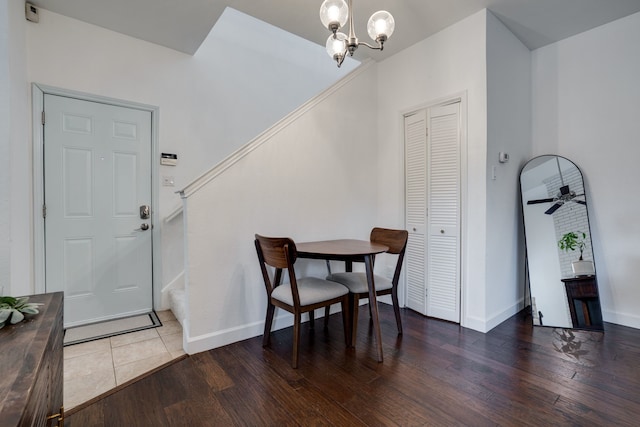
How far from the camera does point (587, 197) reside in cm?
291

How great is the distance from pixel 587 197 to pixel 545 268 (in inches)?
32.0

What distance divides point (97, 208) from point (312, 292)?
2115 mm

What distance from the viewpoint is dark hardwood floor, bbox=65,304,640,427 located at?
154 centimetres

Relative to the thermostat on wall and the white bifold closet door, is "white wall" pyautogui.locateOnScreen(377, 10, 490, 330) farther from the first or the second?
the thermostat on wall

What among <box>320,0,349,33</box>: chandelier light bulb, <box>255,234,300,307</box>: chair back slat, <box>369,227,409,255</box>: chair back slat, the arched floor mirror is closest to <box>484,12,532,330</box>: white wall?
the arched floor mirror

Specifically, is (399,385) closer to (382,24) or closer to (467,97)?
(382,24)

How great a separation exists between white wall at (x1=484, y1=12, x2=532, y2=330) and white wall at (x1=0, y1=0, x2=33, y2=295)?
3237 millimetres

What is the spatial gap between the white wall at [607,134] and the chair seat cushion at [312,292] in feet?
8.43

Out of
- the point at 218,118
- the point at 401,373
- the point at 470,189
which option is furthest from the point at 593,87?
the point at 218,118

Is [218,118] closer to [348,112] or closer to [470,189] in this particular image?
[348,112]

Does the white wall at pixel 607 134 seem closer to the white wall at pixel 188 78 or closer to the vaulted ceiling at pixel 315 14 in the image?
the vaulted ceiling at pixel 315 14

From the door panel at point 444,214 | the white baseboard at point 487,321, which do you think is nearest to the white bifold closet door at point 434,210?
the door panel at point 444,214

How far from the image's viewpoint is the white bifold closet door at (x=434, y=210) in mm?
2768

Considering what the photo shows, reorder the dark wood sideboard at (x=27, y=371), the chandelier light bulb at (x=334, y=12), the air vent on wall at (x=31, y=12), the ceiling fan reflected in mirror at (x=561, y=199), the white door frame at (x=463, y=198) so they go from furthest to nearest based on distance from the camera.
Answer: the ceiling fan reflected in mirror at (x=561, y=199) < the white door frame at (x=463, y=198) < the air vent on wall at (x=31, y=12) < the chandelier light bulb at (x=334, y=12) < the dark wood sideboard at (x=27, y=371)
